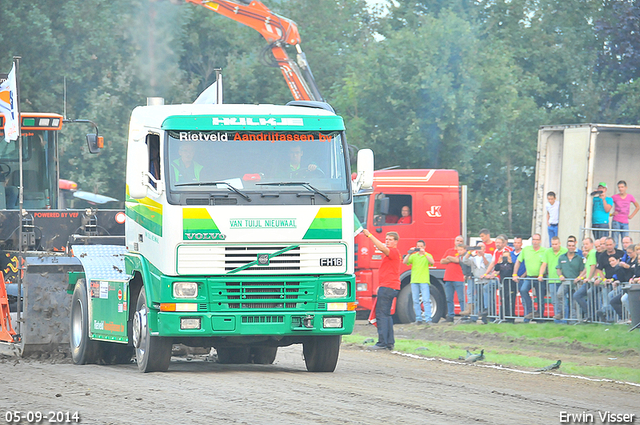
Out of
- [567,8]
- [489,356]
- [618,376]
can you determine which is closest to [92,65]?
[567,8]

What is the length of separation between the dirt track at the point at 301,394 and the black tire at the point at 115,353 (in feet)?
1.27

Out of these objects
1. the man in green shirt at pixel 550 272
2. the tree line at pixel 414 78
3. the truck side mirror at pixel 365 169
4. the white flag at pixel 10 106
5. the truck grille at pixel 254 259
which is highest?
the tree line at pixel 414 78

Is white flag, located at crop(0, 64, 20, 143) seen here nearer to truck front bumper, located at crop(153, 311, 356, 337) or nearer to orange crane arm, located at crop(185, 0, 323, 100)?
truck front bumper, located at crop(153, 311, 356, 337)

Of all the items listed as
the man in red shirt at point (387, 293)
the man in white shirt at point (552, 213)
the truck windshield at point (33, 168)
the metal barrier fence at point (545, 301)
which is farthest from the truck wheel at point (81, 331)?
the man in white shirt at point (552, 213)

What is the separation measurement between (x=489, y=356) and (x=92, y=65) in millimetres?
27973

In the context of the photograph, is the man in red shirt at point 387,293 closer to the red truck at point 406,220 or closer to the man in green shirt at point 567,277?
the man in green shirt at point 567,277

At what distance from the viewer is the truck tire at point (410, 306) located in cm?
2177

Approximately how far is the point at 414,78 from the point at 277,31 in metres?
6.41

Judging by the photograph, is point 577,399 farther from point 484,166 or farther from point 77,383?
point 484,166

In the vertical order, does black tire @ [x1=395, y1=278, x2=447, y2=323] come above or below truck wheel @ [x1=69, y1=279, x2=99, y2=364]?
below

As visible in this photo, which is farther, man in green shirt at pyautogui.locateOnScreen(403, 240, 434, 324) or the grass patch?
man in green shirt at pyautogui.locateOnScreen(403, 240, 434, 324)

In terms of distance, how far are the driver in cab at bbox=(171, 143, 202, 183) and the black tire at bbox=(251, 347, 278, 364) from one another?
135 inches

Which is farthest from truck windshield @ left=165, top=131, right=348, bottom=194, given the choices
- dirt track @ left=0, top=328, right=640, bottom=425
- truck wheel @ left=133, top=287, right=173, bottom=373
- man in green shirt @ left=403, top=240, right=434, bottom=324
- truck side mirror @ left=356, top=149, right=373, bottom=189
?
man in green shirt @ left=403, top=240, right=434, bottom=324

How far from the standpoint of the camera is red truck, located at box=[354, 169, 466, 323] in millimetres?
21375
